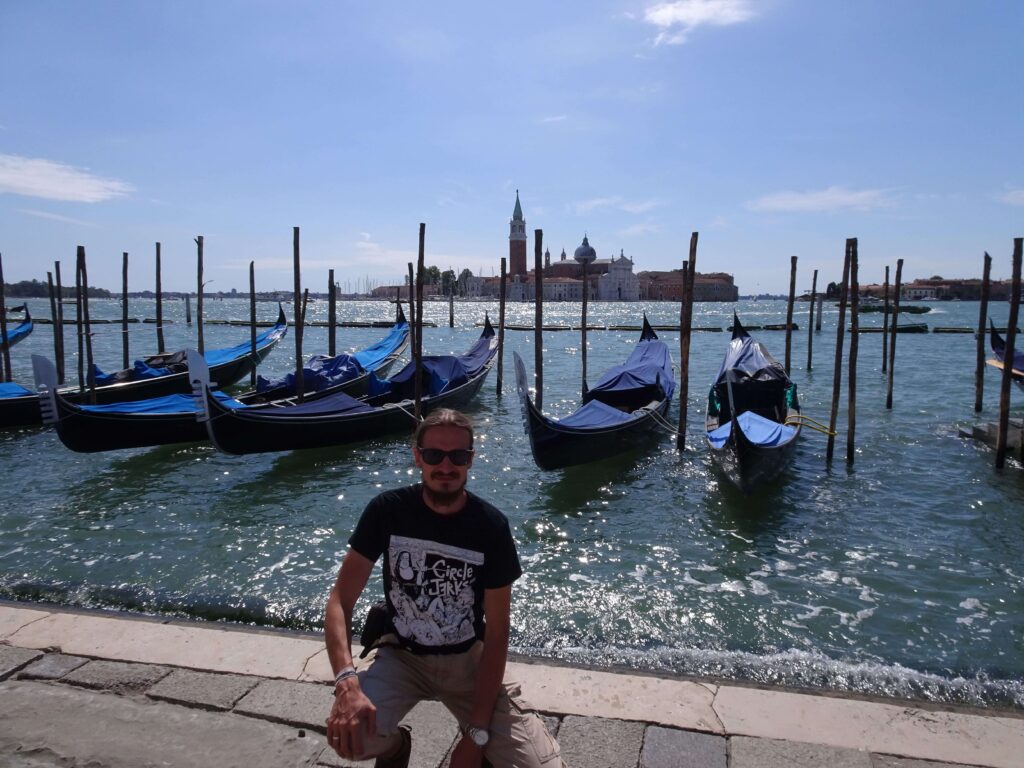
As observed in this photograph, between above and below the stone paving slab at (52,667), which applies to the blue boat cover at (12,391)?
above

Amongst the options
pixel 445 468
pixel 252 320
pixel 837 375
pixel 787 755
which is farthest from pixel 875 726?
pixel 252 320

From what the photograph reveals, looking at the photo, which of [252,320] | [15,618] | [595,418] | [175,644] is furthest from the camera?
[252,320]

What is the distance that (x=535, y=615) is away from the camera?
13.6 feet

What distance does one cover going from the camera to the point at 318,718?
2.38 meters

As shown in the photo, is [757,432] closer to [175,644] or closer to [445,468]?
[175,644]

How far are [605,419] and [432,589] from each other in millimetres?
6267

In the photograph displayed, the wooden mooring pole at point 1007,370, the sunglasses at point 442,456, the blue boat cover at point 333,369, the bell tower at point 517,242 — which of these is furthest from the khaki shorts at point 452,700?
the bell tower at point 517,242

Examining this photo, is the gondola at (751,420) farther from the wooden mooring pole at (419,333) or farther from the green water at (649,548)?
the wooden mooring pole at (419,333)

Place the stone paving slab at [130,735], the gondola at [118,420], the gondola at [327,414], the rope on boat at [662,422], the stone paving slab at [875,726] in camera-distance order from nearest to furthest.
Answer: the stone paving slab at [130,735] < the stone paving slab at [875,726] < the gondola at [118,420] < the gondola at [327,414] < the rope on boat at [662,422]

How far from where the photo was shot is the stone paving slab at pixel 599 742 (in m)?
2.20

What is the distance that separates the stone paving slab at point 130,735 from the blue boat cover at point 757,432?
5409 millimetres

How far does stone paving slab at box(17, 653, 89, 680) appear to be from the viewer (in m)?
2.66

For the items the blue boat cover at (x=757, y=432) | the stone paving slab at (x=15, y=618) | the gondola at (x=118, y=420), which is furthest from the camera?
the gondola at (x=118, y=420)

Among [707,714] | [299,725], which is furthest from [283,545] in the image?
[707,714]
